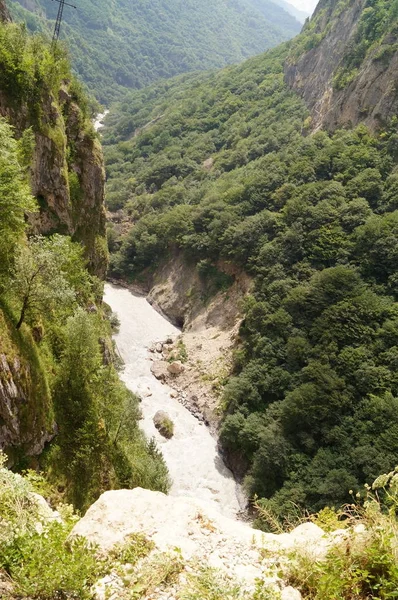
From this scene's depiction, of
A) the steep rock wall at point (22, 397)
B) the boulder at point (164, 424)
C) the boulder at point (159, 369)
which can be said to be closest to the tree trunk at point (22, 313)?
the steep rock wall at point (22, 397)

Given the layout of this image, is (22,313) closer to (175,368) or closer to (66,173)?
(66,173)

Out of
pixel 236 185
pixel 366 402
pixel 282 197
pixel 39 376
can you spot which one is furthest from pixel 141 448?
pixel 236 185

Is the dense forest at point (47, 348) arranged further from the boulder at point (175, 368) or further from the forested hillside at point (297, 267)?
the boulder at point (175, 368)

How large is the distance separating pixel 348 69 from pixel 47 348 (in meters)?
64.3

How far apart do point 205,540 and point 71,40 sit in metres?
202

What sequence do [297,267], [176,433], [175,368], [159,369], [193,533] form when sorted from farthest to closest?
[159,369]
[175,368]
[297,267]
[176,433]
[193,533]

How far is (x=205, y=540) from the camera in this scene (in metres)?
8.06

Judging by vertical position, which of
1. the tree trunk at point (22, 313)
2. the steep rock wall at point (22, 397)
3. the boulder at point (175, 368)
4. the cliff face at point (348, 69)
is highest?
the cliff face at point (348, 69)

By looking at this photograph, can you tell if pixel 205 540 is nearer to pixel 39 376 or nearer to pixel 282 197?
pixel 39 376

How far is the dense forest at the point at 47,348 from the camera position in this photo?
13.9m

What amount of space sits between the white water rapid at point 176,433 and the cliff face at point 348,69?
40296 millimetres

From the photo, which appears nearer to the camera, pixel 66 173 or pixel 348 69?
pixel 66 173

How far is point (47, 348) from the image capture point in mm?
17797

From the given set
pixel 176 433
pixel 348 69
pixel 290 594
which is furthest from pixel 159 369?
pixel 348 69
